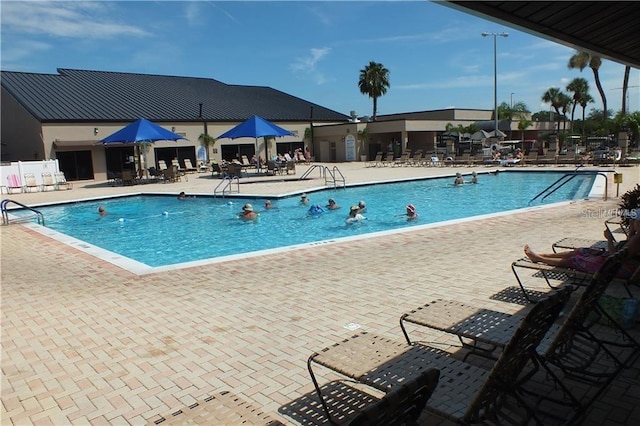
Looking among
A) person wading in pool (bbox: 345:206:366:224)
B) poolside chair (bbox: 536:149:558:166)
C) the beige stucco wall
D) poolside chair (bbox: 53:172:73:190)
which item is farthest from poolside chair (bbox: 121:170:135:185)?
poolside chair (bbox: 536:149:558:166)

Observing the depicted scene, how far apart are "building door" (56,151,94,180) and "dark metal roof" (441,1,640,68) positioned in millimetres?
26668

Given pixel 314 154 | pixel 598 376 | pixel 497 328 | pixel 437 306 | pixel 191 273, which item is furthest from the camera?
pixel 314 154

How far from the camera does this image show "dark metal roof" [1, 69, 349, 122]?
27.6 meters

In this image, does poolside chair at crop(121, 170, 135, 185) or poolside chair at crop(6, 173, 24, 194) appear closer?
poolside chair at crop(6, 173, 24, 194)

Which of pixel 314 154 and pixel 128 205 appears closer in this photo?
pixel 128 205

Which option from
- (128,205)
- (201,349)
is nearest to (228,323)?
(201,349)

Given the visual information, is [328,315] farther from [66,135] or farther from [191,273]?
[66,135]

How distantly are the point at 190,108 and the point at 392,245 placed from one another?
28714 mm

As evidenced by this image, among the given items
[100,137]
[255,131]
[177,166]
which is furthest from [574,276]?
[100,137]

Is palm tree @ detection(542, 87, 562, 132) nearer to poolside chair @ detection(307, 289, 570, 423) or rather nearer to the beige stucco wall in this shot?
the beige stucco wall

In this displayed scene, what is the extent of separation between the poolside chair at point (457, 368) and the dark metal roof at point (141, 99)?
26954 mm

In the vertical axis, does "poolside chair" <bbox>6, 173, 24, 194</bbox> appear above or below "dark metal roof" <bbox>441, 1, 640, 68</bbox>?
below

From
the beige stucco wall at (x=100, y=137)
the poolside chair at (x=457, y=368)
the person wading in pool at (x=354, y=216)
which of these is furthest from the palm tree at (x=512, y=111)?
the poolside chair at (x=457, y=368)

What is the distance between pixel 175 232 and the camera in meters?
12.4
